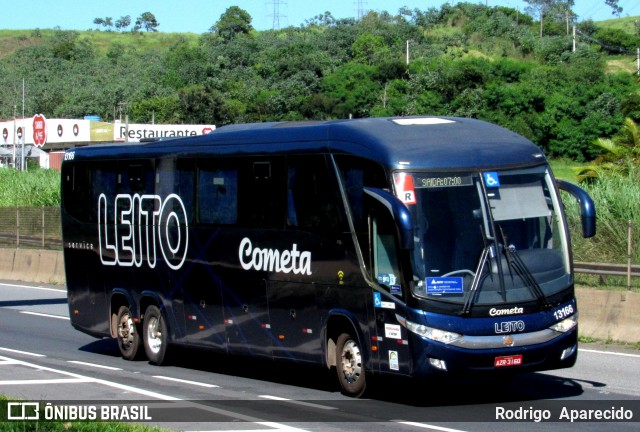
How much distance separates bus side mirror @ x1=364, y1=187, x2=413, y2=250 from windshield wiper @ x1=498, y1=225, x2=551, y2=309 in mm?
1149

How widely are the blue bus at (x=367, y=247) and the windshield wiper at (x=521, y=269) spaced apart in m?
0.02

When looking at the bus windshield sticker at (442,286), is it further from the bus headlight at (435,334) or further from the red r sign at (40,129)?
the red r sign at (40,129)

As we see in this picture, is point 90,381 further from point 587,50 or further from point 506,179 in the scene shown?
point 587,50

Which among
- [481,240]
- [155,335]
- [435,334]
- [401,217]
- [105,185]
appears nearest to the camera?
[401,217]

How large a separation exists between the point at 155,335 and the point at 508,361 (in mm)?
6977

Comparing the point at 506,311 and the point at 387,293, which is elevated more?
the point at 387,293

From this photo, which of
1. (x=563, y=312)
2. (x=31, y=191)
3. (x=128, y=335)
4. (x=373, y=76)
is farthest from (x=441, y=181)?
(x=373, y=76)

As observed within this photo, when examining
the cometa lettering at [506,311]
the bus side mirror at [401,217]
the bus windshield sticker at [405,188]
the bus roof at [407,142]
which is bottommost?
the cometa lettering at [506,311]

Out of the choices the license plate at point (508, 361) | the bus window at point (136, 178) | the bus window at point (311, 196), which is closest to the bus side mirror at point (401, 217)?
the bus window at point (311, 196)

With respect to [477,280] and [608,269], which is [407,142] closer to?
[477,280]

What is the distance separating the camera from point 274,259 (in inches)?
543

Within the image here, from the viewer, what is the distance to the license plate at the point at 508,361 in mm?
11438

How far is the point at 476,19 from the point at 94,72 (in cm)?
5103

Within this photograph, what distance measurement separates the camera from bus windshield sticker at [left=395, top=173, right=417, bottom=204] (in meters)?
11.6
